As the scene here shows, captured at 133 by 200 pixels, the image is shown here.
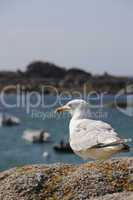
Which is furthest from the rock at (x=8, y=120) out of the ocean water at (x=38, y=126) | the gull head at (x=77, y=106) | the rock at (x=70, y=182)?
the rock at (x=70, y=182)

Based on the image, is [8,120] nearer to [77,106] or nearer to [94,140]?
[77,106]

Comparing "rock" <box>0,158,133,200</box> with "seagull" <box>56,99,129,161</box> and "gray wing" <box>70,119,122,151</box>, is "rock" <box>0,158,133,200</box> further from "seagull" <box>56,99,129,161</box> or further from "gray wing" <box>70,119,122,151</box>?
"gray wing" <box>70,119,122,151</box>

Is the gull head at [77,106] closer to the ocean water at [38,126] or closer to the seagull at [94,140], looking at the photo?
the seagull at [94,140]

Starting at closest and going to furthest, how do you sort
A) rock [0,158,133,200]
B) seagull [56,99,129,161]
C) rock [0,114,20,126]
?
rock [0,158,133,200]
seagull [56,99,129,161]
rock [0,114,20,126]

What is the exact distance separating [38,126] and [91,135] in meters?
108

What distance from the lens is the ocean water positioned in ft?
203

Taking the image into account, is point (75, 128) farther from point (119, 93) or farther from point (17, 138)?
point (17, 138)

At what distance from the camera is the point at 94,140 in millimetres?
10055

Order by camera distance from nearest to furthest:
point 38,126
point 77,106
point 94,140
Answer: point 94,140 < point 77,106 < point 38,126

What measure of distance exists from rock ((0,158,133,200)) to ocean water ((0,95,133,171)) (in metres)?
35.3

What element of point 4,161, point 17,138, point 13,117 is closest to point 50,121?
point 13,117

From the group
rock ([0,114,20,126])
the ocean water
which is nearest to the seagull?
the ocean water

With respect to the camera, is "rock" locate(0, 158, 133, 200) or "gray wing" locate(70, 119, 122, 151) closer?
"rock" locate(0, 158, 133, 200)

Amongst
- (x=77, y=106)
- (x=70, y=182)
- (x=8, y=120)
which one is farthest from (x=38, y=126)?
(x=70, y=182)
